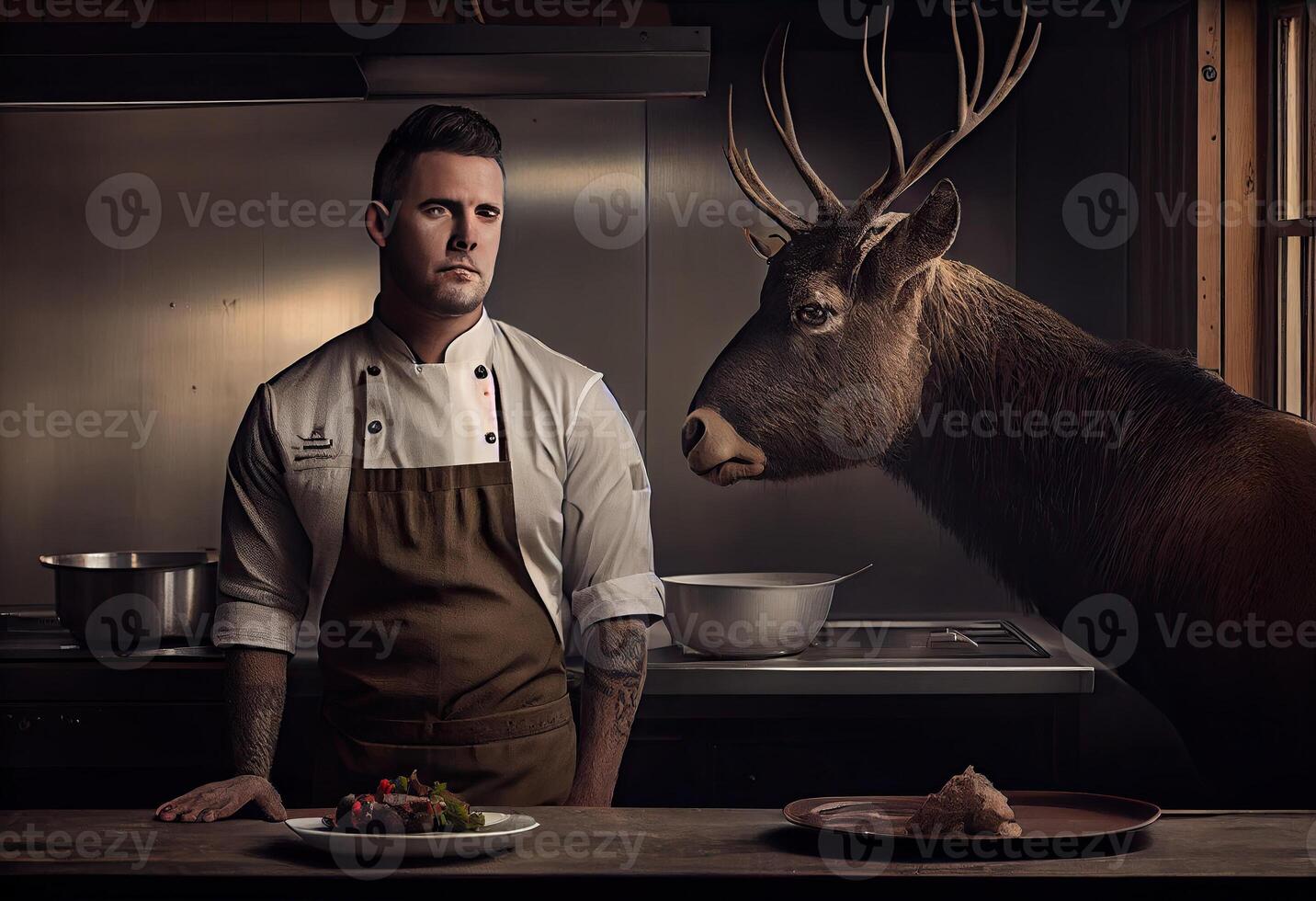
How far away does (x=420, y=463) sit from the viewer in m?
2.24

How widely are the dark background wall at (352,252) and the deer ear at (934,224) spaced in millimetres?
635

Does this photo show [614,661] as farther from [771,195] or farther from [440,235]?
[771,195]

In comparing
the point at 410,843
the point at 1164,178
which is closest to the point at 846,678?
the point at 410,843

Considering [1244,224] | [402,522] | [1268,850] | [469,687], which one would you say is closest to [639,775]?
[469,687]

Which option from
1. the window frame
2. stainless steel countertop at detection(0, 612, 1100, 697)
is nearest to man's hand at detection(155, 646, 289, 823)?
stainless steel countertop at detection(0, 612, 1100, 697)

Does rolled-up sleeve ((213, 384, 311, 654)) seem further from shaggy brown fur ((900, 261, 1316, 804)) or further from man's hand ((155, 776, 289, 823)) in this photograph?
shaggy brown fur ((900, 261, 1316, 804))

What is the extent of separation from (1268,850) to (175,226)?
2.90 m

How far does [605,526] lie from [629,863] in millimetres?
924

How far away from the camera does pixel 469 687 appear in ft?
7.07

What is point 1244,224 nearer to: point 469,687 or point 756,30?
point 756,30

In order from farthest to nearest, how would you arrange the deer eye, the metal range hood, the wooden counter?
the deer eye
the metal range hood
the wooden counter

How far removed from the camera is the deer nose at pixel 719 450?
9.11 feet

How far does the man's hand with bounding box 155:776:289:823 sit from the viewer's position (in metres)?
1.64

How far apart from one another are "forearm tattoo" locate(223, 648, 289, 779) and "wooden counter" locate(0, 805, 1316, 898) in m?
0.51
